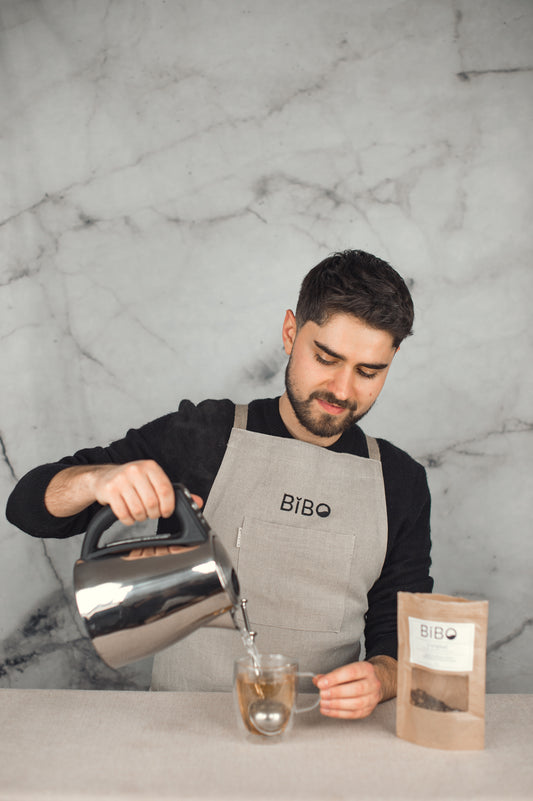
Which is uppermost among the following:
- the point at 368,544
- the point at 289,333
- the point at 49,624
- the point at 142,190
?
the point at 142,190

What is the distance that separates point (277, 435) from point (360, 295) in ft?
1.24

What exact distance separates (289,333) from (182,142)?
686 mm

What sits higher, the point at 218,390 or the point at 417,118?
the point at 417,118

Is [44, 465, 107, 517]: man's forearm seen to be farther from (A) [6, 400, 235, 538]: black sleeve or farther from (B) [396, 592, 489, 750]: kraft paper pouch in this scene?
(B) [396, 592, 489, 750]: kraft paper pouch

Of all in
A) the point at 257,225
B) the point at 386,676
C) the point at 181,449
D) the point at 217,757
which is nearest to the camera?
the point at 217,757

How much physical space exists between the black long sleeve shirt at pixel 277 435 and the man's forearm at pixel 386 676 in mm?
123

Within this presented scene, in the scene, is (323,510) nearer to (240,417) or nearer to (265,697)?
(240,417)

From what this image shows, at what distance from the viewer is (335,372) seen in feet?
4.96

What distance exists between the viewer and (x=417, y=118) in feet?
6.55

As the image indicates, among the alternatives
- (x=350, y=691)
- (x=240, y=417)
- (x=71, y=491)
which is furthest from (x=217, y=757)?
(x=240, y=417)

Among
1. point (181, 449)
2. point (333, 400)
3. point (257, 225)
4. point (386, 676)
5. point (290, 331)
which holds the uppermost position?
point (257, 225)

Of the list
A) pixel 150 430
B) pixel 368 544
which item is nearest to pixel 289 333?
pixel 150 430

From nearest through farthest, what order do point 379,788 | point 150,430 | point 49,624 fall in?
point 379,788 → point 150,430 → point 49,624

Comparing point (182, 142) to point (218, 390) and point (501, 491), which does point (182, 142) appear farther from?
point (501, 491)
